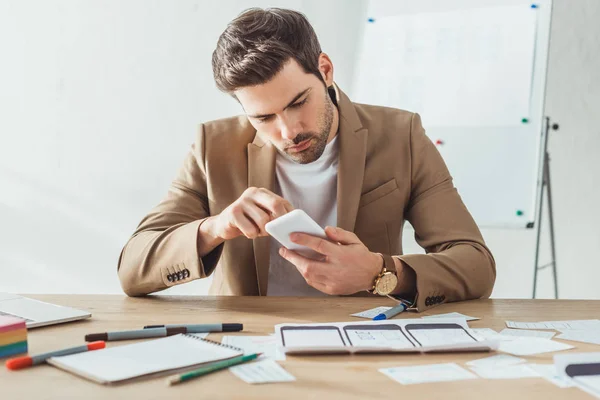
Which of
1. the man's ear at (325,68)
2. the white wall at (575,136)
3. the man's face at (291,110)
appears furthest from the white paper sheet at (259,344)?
the white wall at (575,136)

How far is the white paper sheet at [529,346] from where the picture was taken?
1.12 m

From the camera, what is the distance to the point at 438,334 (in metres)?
1.20

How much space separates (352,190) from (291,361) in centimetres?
90

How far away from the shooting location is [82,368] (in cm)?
99

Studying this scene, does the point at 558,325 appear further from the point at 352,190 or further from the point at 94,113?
the point at 94,113

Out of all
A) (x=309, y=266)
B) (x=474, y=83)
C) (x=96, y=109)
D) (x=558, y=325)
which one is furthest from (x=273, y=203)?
(x=96, y=109)

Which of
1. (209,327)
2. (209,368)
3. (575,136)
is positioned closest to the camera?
(209,368)

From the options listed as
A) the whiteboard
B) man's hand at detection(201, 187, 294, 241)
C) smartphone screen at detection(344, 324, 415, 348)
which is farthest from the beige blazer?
the whiteboard

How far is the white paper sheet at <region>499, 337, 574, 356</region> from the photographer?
1120 mm

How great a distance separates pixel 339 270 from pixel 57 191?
110 inches

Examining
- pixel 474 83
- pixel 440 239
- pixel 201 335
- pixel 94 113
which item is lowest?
pixel 201 335

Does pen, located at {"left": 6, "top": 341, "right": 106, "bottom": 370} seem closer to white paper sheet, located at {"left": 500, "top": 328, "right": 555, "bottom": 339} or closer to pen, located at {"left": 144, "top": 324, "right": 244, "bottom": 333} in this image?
pen, located at {"left": 144, "top": 324, "right": 244, "bottom": 333}

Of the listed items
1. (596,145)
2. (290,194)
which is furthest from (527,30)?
(290,194)

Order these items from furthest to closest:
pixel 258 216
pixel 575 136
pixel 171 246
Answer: pixel 575 136
pixel 171 246
pixel 258 216
